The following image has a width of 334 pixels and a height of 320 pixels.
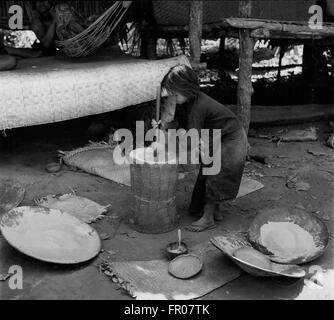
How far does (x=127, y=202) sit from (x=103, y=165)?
800 mm

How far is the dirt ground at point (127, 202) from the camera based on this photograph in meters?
3.09

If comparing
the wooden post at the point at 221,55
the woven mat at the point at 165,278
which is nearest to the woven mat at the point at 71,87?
the woven mat at the point at 165,278

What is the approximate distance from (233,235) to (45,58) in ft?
→ 11.8

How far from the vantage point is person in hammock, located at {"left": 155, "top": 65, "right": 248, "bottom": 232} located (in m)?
3.48

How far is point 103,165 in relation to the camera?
510cm

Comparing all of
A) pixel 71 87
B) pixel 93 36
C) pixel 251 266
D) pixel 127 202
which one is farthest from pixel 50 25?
pixel 251 266

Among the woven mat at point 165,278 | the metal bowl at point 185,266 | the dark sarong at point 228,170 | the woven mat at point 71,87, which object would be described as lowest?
the woven mat at point 165,278

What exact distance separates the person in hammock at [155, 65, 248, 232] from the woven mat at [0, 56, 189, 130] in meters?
1.64

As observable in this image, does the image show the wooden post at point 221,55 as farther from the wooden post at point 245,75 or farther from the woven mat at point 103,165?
the woven mat at point 103,165

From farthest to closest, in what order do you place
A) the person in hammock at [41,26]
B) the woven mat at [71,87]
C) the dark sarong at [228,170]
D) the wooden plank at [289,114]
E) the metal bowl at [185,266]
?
the wooden plank at [289,114]
the person in hammock at [41,26]
the woven mat at [71,87]
the dark sarong at [228,170]
the metal bowl at [185,266]

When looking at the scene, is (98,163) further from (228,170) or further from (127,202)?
(228,170)

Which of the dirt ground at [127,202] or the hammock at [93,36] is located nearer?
the dirt ground at [127,202]

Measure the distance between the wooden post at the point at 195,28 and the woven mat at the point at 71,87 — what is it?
18 centimetres

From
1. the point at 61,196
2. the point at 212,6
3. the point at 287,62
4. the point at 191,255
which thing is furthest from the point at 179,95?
the point at 287,62
